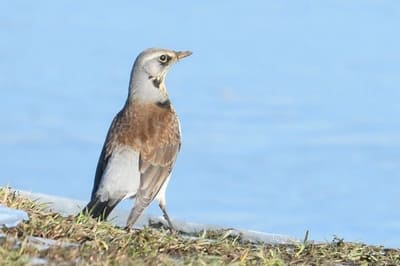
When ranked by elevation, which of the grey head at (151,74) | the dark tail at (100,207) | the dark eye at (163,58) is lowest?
the dark tail at (100,207)

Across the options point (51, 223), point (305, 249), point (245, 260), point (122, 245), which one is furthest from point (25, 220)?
A: point (305, 249)

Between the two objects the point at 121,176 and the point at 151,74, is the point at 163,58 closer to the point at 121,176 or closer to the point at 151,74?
the point at 151,74

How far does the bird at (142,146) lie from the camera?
841cm

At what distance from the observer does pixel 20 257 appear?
538cm

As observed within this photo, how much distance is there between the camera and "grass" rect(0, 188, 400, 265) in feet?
18.2

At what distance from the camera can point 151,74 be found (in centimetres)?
961

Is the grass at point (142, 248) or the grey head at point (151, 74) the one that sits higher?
the grey head at point (151, 74)

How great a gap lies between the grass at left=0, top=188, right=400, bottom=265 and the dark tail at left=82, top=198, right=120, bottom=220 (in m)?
0.81

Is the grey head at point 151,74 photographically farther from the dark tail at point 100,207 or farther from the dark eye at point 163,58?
the dark tail at point 100,207

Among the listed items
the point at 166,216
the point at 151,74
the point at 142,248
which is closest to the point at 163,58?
the point at 151,74

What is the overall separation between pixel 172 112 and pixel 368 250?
8.85 feet

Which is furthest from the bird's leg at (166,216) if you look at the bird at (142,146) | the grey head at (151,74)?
the grey head at (151,74)

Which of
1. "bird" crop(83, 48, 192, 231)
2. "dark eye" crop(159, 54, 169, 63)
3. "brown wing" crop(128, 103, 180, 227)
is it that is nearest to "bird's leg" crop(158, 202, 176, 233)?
"bird" crop(83, 48, 192, 231)

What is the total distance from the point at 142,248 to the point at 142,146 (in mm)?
2851
